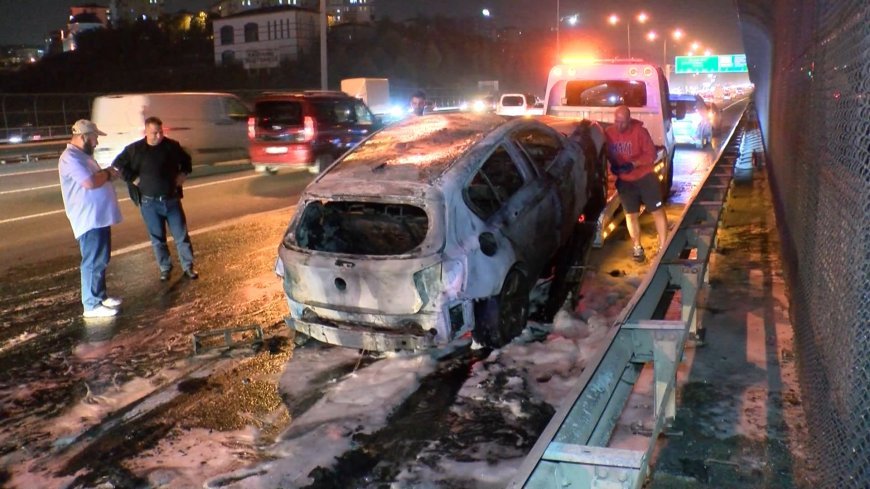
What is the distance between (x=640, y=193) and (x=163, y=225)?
515 centimetres

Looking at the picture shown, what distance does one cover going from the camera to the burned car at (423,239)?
5.26 meters

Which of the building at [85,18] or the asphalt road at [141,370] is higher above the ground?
the building at [85,18]

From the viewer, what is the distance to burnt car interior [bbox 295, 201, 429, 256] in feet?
19.5

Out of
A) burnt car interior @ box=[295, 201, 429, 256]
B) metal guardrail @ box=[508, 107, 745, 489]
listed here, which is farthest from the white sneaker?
metal guardrail @ box=[508, 107, 745, 489]

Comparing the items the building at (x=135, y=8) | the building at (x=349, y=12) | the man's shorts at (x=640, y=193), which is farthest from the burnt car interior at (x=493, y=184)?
the building at (x=135, y=8)

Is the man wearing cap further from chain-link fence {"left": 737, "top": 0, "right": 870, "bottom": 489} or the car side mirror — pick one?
chain-link fence {"left": 737, "top": 0, "right": 870, "bottom": 489}

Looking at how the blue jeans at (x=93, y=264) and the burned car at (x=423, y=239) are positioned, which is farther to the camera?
the blue jeans at (x=93, y=264)

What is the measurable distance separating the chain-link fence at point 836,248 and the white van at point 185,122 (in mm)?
14002

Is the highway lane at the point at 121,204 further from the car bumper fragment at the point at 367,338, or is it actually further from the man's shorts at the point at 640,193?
the man's shorts at the point at 640,193

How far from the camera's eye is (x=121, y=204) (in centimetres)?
1350

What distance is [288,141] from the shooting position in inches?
631

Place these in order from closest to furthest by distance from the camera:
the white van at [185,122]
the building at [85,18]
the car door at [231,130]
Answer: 1. the white van at [185,122]
2. the car door at [231,130]
3. the building at [85,18]

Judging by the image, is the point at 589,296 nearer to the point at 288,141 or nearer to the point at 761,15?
the point at 288,141

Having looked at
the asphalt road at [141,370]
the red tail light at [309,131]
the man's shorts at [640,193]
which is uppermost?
the red tail light at [309,131]
